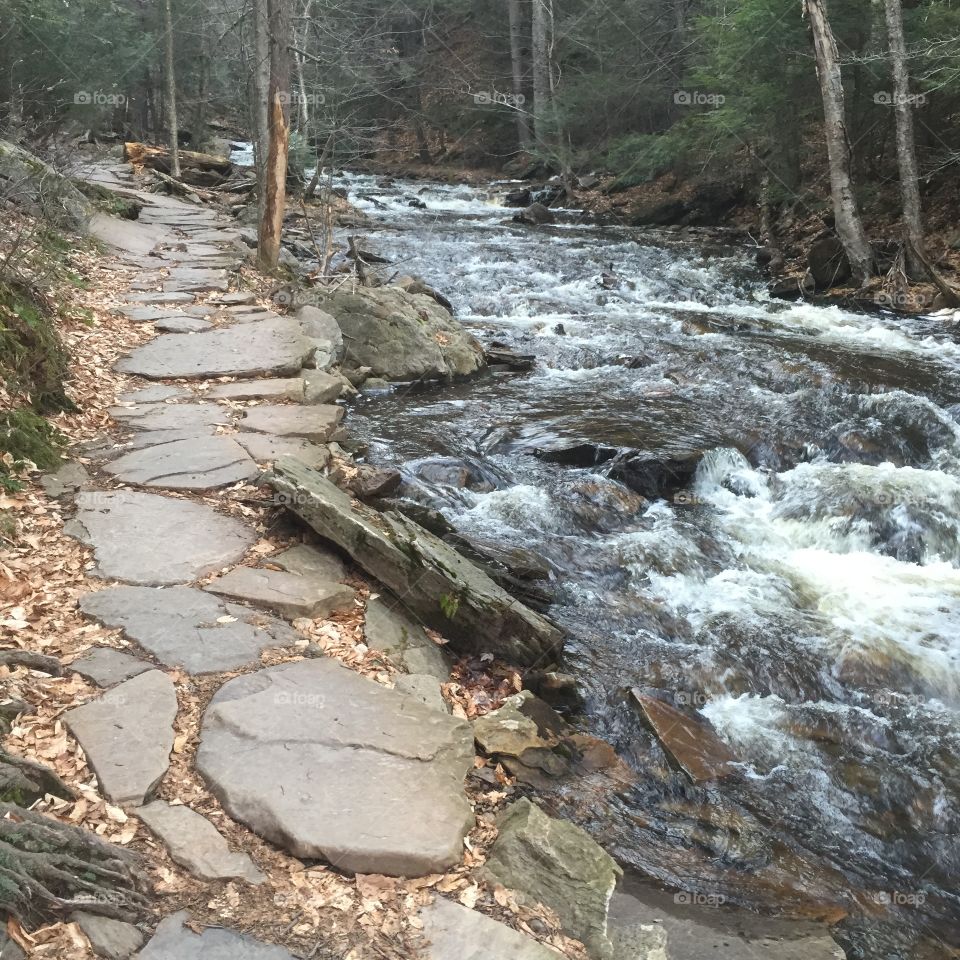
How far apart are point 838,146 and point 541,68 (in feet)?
56.0

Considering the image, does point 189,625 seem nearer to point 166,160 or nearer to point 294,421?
point 294,421

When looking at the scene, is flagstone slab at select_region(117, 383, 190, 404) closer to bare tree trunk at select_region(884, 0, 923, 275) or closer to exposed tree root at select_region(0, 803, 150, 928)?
exposed tree root at select_region(0, 803, 150, 928)

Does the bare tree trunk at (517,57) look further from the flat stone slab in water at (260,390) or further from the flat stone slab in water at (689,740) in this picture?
the flat stone slab in water at (689,740)

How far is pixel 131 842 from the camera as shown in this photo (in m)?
2.36

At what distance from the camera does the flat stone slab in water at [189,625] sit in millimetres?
3246

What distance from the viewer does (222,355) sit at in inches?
266

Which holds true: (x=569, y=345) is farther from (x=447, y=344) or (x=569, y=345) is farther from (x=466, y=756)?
(x=466, y=756)

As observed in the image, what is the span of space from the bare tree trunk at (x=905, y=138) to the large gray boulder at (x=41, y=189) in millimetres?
11217

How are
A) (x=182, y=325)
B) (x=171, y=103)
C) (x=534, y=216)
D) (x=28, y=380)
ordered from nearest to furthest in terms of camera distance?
(x=28, y=380), (x=182, y=325), (x=171, y=103), (x=534, y=216)

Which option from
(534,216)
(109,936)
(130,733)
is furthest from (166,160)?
(109,936)

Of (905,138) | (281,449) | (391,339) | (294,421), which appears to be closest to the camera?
(281,449)

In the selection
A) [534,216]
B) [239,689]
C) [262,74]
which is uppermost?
[262,74]

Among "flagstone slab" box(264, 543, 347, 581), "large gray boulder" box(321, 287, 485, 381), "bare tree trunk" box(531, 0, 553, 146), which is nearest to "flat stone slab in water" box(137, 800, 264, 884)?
"flagstone slab" box(264, 543, 347, 581)

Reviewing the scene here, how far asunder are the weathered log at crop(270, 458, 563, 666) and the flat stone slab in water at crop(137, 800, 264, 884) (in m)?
1.79
